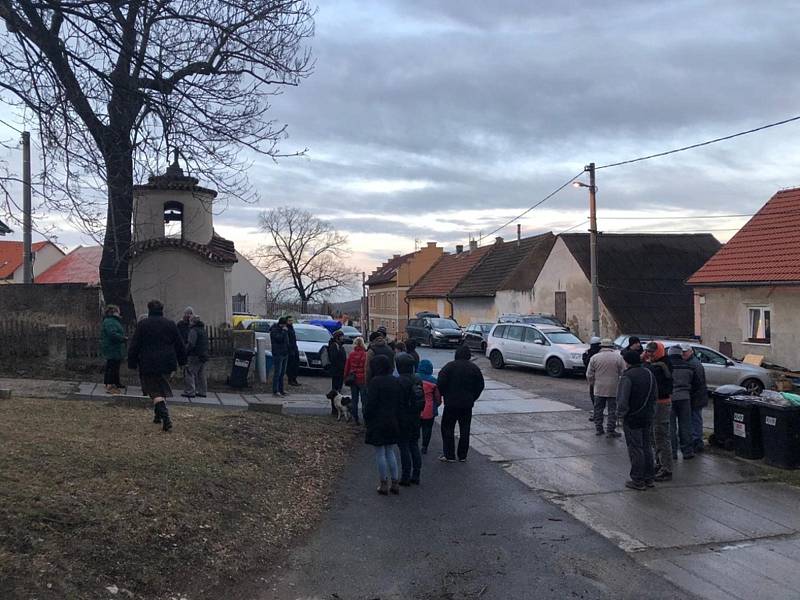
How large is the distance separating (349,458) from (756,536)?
17.8 ft

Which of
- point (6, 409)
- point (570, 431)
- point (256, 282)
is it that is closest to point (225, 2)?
point (6, 409)

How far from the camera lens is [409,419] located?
8.38m

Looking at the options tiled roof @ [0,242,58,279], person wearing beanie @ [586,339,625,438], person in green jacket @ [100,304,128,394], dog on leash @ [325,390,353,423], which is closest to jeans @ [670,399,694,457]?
person wearing beanie @ [586,339,625,438]

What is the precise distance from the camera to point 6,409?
8703 millimetres

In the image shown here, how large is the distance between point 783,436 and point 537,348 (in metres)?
13.4

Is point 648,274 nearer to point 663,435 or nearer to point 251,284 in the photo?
point 663,435

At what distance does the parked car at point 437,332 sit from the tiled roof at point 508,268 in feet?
20.3

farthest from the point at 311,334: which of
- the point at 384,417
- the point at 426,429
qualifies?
the point at 384,417

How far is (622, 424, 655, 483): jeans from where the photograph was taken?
840 cm

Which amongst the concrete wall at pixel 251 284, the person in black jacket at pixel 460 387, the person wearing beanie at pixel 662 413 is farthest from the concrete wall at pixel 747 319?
the concrete wall at pixel 251 284

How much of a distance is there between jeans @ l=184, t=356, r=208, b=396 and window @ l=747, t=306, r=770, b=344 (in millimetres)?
17298

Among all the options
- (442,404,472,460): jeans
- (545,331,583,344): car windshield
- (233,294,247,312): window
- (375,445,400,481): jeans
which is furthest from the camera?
(233,294,247,312): window

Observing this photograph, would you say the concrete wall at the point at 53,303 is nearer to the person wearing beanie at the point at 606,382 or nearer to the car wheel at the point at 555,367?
the person wearing beanie at the point at 606,382

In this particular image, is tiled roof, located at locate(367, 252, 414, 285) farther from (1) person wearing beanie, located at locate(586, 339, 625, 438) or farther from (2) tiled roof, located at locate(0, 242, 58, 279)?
(1) person wearing beanie, located at locate(586, 339, 625, 438)
